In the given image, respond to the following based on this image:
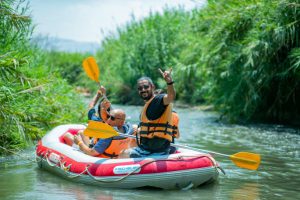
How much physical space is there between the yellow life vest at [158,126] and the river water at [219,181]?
1.70 ft

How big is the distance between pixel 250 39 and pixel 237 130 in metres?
1.69

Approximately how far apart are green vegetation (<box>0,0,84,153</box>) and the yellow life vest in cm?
181

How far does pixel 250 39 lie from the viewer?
35.6 ft

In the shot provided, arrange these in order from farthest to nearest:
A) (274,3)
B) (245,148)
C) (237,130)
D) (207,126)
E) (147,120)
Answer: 1. (207,126)
2. (237,130)
3. (274,3)
4. (245,148)
5. (147,120)

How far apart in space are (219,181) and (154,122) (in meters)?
1.05

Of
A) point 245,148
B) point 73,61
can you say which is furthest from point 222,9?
point 73,61

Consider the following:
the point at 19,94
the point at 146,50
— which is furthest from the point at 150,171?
the point at 146,50

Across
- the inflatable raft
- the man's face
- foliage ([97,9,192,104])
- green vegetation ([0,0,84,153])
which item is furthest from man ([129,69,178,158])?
foliage ([97,9,192,104])

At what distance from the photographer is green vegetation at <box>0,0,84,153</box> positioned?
681 centimetres

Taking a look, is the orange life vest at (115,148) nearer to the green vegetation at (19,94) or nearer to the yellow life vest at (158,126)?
the yellow life vest at (158,126)

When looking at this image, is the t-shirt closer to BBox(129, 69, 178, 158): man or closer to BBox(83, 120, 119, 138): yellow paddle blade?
BBox(129, 69, 178, 158): man

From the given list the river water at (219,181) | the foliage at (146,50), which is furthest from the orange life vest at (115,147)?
the foliage at (146,50)

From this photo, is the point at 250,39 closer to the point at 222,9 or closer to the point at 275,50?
the point at 275,50

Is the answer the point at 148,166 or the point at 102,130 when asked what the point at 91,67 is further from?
the point at 148,166
